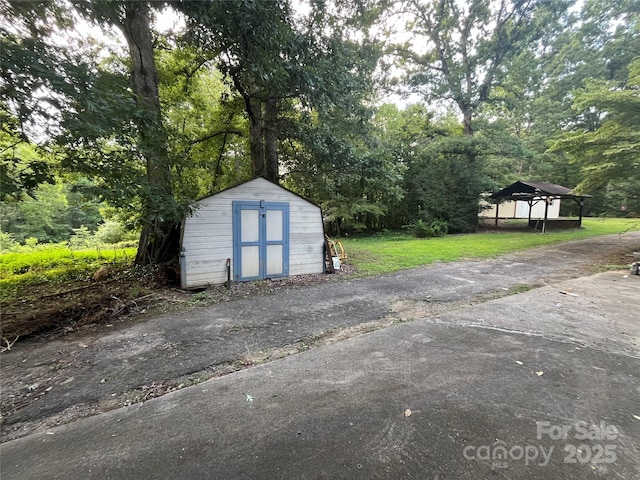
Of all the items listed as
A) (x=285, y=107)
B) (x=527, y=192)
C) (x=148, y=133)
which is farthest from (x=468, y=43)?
(x=148, y=133)

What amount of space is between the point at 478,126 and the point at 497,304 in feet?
57.2

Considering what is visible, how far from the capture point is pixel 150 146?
15.8 ft

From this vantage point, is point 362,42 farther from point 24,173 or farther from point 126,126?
point 24,173

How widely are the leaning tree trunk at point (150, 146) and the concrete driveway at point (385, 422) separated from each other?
11.0 feet

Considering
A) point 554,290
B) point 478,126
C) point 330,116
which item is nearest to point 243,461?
point 554,290

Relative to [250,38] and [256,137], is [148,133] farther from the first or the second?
[256,137]

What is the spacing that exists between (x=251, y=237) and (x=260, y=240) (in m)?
0.22

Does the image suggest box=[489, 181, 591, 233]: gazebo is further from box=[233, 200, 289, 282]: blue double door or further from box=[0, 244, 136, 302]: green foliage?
box=[0, 244, 136, 302]: green foliage

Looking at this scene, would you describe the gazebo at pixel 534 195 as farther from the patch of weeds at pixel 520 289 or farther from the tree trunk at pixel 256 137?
the tree trunk at pixel 256 137

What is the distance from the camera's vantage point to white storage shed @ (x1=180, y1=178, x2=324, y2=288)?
18.9 feet

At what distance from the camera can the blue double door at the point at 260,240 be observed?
6.19m

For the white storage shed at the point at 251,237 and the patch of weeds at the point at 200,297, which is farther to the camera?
the white storage shed at the point at 251,237

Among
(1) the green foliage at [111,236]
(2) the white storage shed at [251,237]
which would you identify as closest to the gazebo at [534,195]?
(2) the white storage shed at [251,237]

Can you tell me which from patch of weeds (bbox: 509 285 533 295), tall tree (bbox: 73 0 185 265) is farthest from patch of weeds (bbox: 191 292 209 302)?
patch of weeds (bbox: 509 285 533 295)
